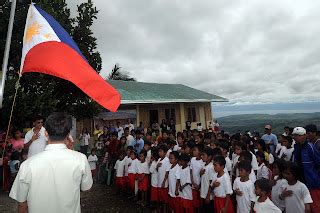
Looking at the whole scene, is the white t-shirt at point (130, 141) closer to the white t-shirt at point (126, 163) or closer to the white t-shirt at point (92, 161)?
the white t-shirt at point (92, 161)

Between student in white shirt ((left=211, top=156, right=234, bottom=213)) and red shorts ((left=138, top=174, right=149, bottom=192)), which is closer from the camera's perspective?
student in white shirt ((left=211, top=156, right=234, bottom=213))

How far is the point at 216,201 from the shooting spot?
4.79 metres

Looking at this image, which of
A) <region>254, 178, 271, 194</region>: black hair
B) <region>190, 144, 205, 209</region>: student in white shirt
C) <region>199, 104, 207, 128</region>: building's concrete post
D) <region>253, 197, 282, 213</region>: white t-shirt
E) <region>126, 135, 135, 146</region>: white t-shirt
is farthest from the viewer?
<region>199, 104, 207, 128</region>: building's concrete post

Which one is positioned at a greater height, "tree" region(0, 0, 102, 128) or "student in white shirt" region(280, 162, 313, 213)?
"tree" region(0, 0, 102, 128)

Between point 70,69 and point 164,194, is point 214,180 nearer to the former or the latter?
point 164,194

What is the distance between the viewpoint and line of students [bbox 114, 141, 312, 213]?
13.3 ft

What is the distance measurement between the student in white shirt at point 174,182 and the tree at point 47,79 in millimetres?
4041

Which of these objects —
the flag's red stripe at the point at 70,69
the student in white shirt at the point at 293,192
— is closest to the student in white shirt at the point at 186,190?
the student in white shirt at the point at 293,192

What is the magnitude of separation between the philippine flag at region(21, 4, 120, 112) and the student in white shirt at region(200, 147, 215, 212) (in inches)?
95.1

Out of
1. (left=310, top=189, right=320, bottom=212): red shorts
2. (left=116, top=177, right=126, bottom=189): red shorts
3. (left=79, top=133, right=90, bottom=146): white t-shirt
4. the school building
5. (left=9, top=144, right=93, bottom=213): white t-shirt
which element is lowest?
(left=116, top=177, right=126, bottom=189): red shorts

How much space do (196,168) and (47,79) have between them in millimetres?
5470

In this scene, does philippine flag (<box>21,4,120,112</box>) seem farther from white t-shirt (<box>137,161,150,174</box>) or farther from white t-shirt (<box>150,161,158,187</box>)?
white t-shirt (<box>137,161,150,174</box>)

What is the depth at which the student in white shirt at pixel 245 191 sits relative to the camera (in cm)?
426

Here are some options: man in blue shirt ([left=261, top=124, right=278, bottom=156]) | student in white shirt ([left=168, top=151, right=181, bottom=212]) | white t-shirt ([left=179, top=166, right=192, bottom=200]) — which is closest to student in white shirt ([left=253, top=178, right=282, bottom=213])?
white t-shirt ([left=179, top=166, right=192, bottom=200])
